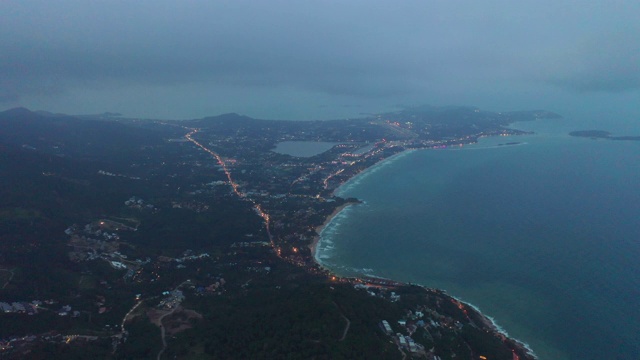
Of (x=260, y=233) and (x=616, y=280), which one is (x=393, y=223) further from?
(x=616, y=280)

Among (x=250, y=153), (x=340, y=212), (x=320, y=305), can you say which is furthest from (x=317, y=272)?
(x=250, y=153)

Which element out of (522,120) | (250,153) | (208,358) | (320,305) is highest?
A: (522,120)

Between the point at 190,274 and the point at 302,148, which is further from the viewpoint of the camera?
the point at 302,148

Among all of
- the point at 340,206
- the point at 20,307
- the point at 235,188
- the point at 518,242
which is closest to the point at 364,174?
the point at 340,206

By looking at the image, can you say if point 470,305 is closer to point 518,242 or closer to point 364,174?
point 518,242

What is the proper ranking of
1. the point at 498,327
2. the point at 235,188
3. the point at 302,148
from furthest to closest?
the point at 302,148 → the point at 235,188 → the point at 498,327

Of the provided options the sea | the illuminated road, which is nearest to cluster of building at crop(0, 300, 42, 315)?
the illuminated road

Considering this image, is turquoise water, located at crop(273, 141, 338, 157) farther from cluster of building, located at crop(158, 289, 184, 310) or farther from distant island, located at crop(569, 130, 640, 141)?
distant island, located at crop(569, 130, 640, 141)
